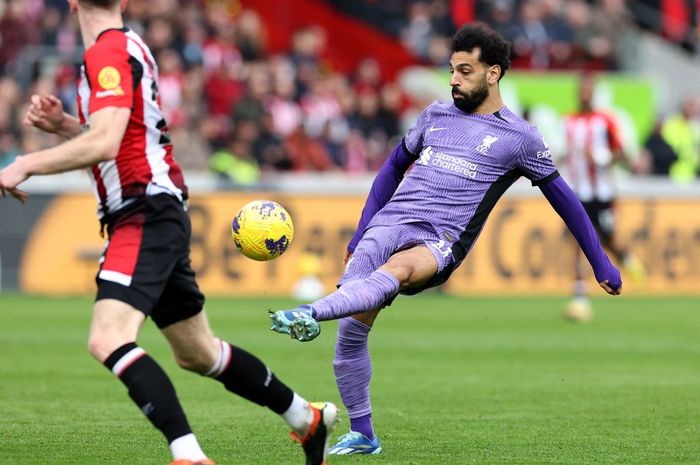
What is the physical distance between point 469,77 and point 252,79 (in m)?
14.4

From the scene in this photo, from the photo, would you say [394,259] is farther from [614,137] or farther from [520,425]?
[614,137]

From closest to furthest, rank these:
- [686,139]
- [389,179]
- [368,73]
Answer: [389,179] → [686,139] → [368,73]

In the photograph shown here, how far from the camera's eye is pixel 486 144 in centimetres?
762

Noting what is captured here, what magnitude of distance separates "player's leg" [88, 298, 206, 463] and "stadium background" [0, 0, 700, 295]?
1292 cm

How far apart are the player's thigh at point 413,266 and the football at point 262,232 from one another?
1.82ft

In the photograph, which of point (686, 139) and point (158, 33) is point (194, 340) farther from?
Result: point (686, 139)

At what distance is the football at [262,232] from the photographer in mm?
7137

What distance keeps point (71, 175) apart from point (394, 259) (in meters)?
12.8

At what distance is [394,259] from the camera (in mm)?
7336

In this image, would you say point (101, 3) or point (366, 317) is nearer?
point (101, 3)

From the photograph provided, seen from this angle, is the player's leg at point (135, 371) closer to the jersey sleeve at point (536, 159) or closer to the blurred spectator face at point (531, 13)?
the jersey sleeve at point (536, 159)

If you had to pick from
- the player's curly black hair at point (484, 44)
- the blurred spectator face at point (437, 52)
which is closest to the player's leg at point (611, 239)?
the blurred spectator face at point (437, 52)

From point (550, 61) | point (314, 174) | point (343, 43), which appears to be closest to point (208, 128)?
point (314, 174)

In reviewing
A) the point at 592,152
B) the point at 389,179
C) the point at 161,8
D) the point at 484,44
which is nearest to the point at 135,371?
the point at 389,179
